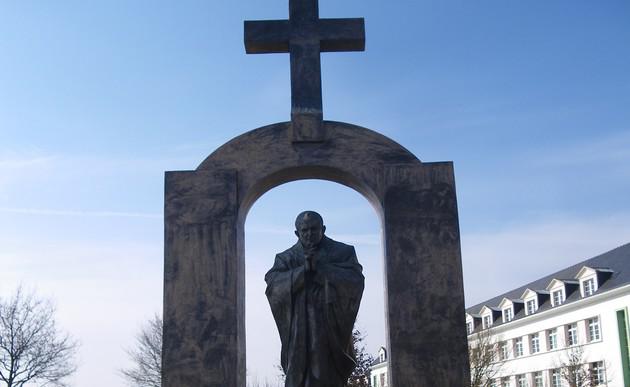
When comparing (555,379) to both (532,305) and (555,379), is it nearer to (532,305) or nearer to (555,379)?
(555,379)

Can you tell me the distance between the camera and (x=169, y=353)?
30.1 feet

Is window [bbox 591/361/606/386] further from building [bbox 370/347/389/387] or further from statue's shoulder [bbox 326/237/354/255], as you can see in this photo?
statue's shoulder [bbox 326/237/354/255]

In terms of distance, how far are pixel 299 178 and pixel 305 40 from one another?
1.89 meters

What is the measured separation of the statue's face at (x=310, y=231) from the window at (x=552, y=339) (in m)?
40.7

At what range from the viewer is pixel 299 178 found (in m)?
10.2

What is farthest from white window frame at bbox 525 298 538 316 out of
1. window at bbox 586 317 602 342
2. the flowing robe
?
the flowing robe

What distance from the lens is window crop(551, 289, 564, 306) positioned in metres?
47.7

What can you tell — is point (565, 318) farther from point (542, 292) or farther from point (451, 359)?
point (451, 359)

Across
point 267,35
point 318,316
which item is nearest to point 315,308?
point 318,316

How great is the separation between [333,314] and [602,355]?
3487cm

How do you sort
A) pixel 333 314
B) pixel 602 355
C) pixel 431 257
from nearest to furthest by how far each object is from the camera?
pixel 333 314
pixel 431 257
pixel 602 355

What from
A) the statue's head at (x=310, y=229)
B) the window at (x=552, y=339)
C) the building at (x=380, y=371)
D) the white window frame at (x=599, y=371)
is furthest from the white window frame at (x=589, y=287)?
the statue's head at (x=310, y=229)

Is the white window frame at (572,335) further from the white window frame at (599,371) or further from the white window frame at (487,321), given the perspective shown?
the white window frame at (487,321)

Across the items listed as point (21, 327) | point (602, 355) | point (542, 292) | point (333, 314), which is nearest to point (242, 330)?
point (333, 314)
